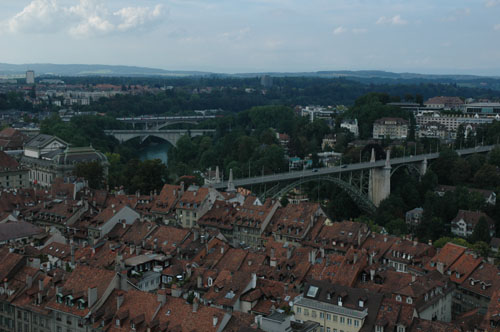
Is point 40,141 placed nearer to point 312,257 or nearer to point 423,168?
point 423,168

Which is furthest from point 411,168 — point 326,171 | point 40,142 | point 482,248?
point 40,142

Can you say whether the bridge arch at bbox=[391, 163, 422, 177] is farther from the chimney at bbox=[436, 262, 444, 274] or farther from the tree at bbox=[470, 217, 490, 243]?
the chimney at bbox=[436, 262, 444, 274]

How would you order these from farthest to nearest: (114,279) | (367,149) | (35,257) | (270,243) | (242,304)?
(367,149) → (270,243) → (35,257) → (242,304) → (114,279)

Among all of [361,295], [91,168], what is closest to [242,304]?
[361,295]

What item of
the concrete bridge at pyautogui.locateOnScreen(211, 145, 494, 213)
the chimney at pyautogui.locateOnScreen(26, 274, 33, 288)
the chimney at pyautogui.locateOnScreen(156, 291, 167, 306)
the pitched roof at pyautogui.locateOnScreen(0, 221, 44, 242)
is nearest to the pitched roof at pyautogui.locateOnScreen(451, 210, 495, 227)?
the concrete bridge at pyautogui.locateOnScreen(211, 145, 494, 213)

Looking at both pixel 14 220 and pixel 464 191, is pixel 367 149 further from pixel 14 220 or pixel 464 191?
pixel 14 220

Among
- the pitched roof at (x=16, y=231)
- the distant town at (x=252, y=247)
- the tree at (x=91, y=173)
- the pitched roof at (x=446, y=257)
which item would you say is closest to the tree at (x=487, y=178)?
the distant town at (x=252, y=247)
